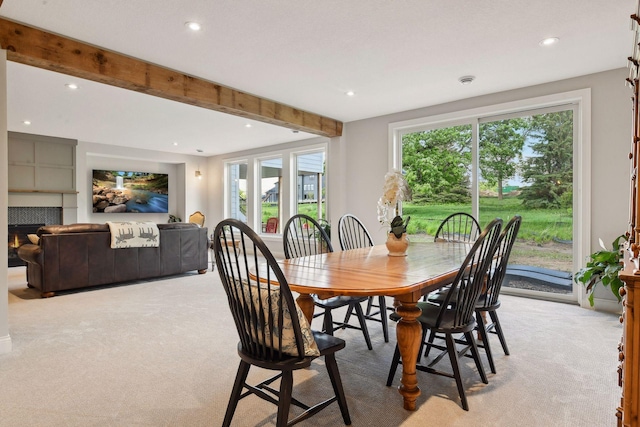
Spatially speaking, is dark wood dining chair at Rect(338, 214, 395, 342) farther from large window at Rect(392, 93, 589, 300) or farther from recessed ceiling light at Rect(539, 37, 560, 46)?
recessed ceiling light at Rect(539, 37, 560, 46)

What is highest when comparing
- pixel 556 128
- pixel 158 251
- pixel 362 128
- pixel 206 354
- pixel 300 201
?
pixel 362 128

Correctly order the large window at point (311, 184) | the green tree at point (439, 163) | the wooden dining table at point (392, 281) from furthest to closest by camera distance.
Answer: the large window at point (311, 184), the green tree at point (439, 163), the wooden dining table at point (392, 281)

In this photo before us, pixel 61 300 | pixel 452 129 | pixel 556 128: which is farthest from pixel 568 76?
pixel 61 300

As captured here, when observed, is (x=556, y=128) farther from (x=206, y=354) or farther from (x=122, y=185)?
(x=122, y=185)

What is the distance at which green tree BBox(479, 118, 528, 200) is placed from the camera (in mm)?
4355

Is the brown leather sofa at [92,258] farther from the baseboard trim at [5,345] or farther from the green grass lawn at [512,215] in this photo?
the green grass lawn at [512,215]

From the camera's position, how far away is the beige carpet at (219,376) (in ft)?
5.90

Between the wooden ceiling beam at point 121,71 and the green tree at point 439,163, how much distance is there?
6.23 feet

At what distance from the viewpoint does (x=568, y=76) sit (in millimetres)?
3816

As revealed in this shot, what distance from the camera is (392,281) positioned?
170 centimetres

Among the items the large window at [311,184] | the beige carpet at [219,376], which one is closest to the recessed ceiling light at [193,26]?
the beige carpet at [219,376]

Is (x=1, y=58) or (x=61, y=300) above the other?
(x=1, y=58)

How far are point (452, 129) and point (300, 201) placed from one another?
3.57 m

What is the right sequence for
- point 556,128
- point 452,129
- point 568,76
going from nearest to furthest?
1. point 568,76
2. point 556,128
3. point 452,129
